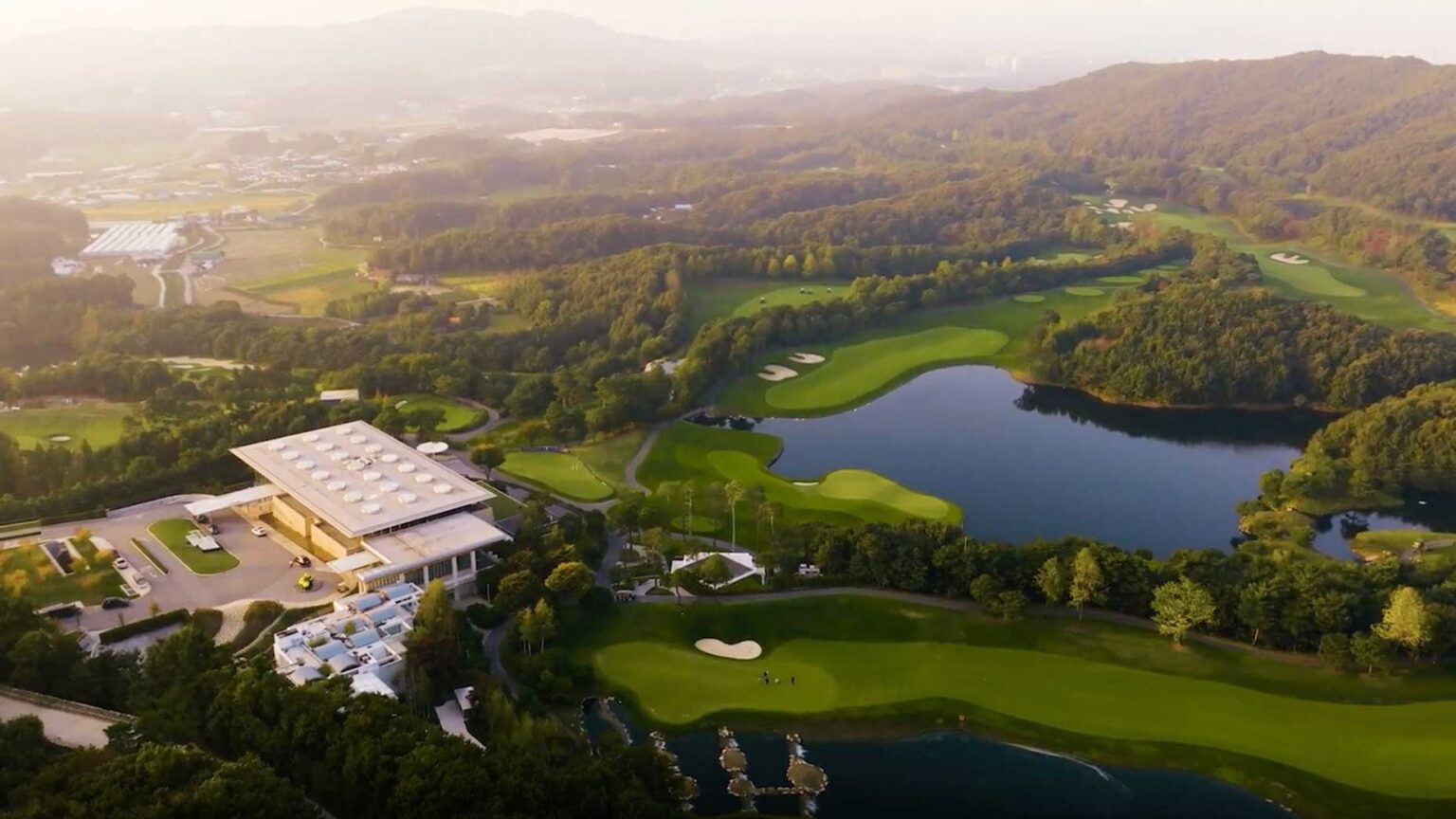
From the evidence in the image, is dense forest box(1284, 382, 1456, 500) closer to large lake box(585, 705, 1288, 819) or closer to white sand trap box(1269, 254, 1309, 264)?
large lake box(585, 705, 1288, 819)

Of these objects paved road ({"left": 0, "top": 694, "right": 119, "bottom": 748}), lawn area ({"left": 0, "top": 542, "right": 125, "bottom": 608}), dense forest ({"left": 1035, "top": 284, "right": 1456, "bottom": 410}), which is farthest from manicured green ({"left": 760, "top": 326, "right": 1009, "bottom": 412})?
paved road ({"left": 0, "top": 694, "right": 119, "bottom": 748})

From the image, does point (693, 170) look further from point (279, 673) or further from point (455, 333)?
point (279, 673)

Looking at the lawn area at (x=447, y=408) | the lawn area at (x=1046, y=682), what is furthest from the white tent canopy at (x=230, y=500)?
the lawn area at (x=1046, y=682)

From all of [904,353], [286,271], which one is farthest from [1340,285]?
[286,271]

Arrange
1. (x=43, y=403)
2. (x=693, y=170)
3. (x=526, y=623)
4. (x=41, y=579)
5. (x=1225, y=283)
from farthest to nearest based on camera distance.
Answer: (x=693, y=170) → (x=1225, y=283) → (x=43, y=403) → (x=41, y=579) → (x=526, y=623)

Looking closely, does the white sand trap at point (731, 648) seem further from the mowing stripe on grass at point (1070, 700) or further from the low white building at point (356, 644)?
the low white building at point (356, 644)

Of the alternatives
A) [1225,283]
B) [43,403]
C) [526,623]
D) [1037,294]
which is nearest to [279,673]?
[526,623]
